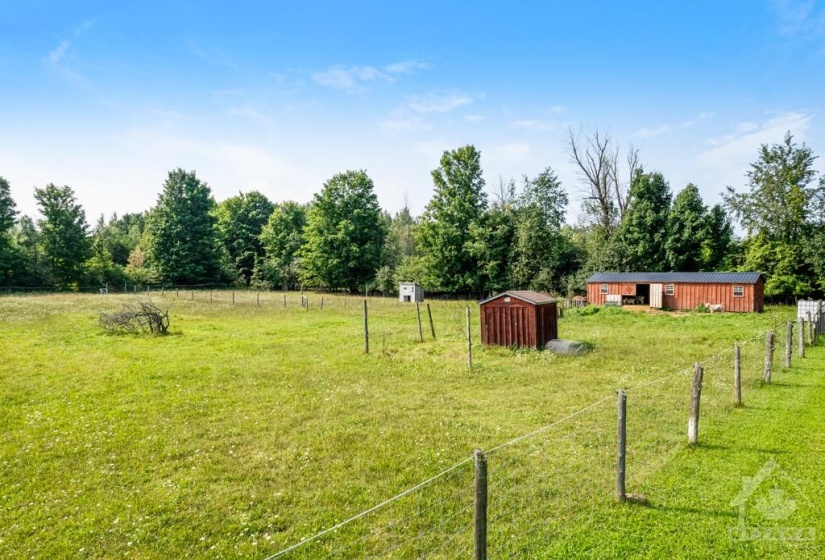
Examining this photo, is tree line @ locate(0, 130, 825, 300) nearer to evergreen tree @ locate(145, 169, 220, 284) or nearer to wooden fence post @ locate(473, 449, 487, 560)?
evergreen tree @ locate(145, 169, 220, 284)

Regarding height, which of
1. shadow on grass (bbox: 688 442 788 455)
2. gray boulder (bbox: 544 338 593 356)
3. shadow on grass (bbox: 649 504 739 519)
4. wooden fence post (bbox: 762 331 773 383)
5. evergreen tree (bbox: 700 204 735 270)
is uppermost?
evergreen tree (bbox: 700 204 735 270)

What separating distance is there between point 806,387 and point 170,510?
1377 centimetres

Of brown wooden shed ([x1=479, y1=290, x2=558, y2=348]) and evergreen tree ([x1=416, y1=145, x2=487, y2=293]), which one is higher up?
evergreen tree ([x1=416, y1=145, x2=487, y2=293])

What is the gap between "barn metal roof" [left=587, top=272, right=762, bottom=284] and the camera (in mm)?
30750

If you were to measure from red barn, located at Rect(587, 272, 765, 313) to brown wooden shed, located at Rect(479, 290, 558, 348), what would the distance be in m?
20.0

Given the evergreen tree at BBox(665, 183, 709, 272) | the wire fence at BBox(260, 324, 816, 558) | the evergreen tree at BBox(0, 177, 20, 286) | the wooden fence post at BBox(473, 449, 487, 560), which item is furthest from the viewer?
the evergreen tree at BBox(0, 177, 20, 286)

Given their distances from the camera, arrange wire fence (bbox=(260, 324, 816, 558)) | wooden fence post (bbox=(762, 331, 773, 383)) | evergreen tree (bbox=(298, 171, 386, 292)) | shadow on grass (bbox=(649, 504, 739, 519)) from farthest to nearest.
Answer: evergreen tree (bbox=(298, 171, 386, 292))
wooden fence post (bbox=(762, 331, 773, 383))
shadow on grass (bbox=(649, 504, 739, 519))
wire fence (bbox=(260, 324, 816, 558))

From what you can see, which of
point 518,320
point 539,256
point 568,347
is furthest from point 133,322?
point 539,256

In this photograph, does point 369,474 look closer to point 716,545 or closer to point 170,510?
point 170,510

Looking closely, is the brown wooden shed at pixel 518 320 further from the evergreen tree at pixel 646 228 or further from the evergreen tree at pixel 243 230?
the evergreen tree at pixel 243 230

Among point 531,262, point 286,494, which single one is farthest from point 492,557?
point 531,262

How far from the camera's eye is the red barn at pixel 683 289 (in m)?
30.6

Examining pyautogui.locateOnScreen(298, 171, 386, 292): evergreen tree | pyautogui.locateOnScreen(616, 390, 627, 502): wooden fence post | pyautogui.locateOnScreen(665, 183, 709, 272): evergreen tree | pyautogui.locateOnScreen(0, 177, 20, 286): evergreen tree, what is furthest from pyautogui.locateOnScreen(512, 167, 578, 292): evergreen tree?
pyautogui.locateOnScreen(0, 177, 20, 286): evergreen tree

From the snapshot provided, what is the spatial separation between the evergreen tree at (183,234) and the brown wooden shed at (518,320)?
163 ft
